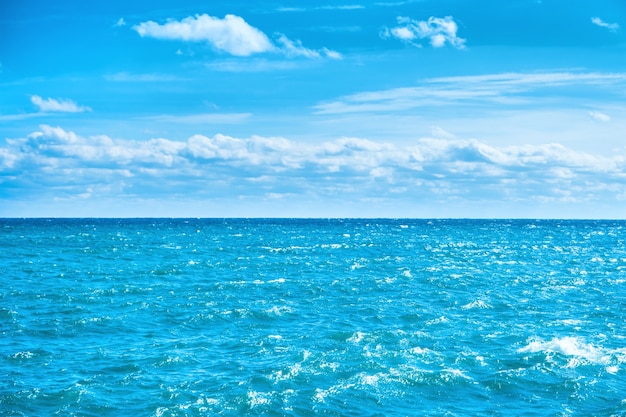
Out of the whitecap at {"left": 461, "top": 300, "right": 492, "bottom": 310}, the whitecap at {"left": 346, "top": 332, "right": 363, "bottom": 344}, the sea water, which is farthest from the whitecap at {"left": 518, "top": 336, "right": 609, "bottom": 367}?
the whitecap at {"left": 461, "top": 300, "right": 492, "bottom": 310}

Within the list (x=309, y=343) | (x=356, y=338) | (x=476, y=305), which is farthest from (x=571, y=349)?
(x=309, y=343)

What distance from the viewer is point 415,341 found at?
33.8m

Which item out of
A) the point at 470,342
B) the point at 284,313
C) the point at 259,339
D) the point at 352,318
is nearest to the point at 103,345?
the point at 259,339

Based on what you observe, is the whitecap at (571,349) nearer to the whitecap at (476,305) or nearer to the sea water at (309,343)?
the sea water at (309,343)

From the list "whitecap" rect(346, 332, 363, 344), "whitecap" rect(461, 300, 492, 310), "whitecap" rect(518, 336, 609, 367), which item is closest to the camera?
"whitecap" rect(518, 336, 609, 367)

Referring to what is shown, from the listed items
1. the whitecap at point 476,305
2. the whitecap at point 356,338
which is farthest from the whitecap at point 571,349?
the whitecap at point 476,305

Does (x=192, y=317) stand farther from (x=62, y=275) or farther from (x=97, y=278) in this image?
(x=62, y=275)

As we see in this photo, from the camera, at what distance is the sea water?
24328mm

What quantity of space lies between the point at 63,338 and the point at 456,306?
90.9ft

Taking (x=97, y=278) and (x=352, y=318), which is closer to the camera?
(x=352, y=318)

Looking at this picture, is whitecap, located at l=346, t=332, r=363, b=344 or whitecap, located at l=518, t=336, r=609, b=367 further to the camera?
whitecap, located at l=346, t=332, r=363, b=344

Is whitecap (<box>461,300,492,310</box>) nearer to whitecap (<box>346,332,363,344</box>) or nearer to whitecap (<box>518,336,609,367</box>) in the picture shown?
whitecap (<box>518,336,609,367</box>)

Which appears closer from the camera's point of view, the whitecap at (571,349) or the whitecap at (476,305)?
the whitecap at (571,349)

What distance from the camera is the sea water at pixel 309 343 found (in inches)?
958
